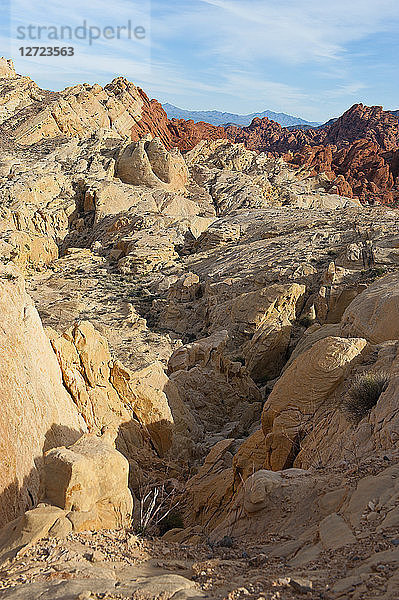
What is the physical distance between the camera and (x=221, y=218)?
45375 mm

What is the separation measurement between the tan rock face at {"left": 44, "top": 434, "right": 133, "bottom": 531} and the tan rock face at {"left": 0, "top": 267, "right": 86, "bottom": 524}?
0.47 metres

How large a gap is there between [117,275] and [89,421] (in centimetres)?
2602

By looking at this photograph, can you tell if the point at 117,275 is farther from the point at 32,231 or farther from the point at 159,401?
the point at 159,401

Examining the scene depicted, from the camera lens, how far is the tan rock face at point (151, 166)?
47.9 meters

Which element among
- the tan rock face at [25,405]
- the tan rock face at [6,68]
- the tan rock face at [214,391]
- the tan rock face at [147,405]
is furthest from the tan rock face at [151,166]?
the tan rock face at [25,405]

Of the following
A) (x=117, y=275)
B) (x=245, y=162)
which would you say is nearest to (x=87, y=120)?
(x=245, y=162)

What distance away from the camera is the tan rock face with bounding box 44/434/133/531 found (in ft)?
→ 20.6

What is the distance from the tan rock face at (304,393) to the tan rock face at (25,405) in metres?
3.75

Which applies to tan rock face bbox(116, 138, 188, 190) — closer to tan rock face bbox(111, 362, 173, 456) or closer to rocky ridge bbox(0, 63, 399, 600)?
rocky ridge bbox(0, 63, 399, 600)

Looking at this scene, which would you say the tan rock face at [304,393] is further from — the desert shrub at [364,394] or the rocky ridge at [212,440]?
the desert shrub at [364,394]

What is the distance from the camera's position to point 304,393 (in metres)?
9.33

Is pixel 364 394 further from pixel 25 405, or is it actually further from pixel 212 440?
pixel 212 440

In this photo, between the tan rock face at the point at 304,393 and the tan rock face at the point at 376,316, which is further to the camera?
the tan rock face at the point at 376,316

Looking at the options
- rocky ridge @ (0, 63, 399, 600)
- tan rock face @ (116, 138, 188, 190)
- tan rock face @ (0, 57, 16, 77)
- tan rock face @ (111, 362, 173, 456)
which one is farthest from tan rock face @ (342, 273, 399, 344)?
tan rock face @ (0, 57, 16, 77)
